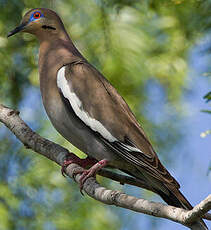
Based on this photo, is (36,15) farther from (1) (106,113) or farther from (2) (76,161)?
(2) (76,161)

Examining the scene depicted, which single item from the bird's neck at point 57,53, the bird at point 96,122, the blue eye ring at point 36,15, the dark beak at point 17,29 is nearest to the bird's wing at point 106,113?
the bird at point 96,122

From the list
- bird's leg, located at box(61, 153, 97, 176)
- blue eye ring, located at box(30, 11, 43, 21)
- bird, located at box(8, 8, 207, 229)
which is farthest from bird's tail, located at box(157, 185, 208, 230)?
blue eye ring, located at box(30, 11, 43, 21)

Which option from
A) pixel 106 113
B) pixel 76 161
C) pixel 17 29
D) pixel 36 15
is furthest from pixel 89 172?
pixel 36 15

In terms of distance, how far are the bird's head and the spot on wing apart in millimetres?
677

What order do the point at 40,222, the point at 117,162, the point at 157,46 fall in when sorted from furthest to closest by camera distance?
the point at 157,46
the point at 40,222
the point at 117,162

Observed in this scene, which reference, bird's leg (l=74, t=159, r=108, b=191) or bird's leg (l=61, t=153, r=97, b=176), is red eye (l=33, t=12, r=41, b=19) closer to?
bird's leg (l=61, t=153, r=97, b=176)

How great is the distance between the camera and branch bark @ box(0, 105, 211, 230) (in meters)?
2.22

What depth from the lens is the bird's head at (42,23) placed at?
4.10 metres

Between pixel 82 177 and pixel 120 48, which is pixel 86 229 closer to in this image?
pixel 82 177

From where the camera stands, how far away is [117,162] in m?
3.59

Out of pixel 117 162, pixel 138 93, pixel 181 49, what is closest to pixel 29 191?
pixel 117 162

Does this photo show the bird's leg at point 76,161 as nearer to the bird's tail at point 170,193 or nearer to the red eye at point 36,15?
the bird's tail at point 170,193

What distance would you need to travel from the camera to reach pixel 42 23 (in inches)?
166

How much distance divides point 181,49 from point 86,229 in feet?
5.39
